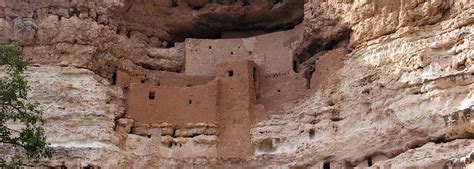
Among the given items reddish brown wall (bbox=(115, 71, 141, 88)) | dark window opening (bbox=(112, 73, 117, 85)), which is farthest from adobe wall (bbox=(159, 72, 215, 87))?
dark window opening (bbox=(112, 73, 117, 85))

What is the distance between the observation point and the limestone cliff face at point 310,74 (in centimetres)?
1769

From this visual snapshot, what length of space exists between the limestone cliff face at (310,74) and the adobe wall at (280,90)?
471 millimetres

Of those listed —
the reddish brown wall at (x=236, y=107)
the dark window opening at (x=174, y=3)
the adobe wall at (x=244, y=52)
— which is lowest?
the reddish brown wall at (x=236, y=107)

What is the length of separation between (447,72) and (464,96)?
97 cm

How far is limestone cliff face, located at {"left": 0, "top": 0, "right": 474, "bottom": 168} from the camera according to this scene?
1769cm

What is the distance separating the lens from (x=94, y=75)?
857 inches

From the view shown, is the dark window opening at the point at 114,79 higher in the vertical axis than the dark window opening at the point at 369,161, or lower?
higher

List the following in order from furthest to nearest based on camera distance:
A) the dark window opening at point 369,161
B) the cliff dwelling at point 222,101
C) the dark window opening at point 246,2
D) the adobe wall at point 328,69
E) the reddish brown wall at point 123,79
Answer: the dark window opening at point 246,2 < the reddish brown wall at point 123,79 < the cliff dwelling at point 222,101 < the adobe wall at point 328,69 < the dark window opening at point 369,161

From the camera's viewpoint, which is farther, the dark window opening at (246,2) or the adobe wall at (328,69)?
the dark window opening at (246,2)

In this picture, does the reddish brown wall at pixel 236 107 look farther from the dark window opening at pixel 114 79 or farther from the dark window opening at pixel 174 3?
the dark window opening at pixel 174 3

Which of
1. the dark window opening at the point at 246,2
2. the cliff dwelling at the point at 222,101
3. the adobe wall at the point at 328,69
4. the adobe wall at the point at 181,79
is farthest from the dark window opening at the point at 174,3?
the adobe wall at the point at 328,69

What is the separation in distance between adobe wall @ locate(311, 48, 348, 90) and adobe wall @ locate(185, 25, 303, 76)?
1969 mm

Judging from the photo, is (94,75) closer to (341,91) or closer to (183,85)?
(183,85)

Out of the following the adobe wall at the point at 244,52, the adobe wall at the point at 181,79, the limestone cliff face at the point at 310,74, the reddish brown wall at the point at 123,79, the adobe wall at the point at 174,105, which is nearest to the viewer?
the limestone cliff face at the point at 310,74
